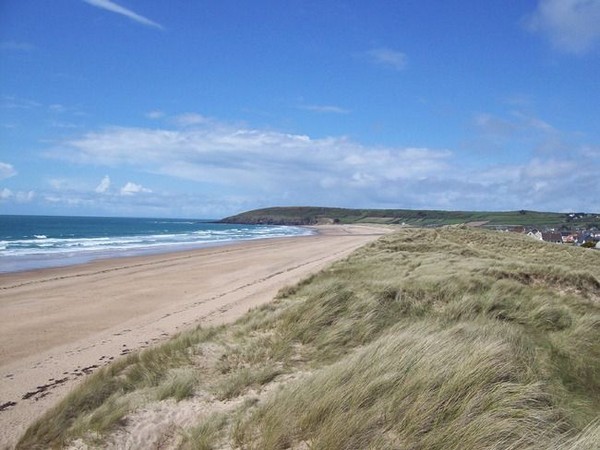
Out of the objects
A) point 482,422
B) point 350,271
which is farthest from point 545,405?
point 350,271

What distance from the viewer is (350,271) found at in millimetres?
16250

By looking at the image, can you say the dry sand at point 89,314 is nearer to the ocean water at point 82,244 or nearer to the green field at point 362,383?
the green field at point 362,383

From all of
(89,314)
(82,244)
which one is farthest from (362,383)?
(82,244)

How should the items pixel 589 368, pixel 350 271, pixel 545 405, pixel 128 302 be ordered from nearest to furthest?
pixel 545 405, pixel 589 368, pixel 128 302, pixel 350 271

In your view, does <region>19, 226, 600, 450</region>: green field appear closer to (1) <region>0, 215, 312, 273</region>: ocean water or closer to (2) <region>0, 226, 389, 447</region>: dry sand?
(2) <region>0, 226, 389, 447</region>: dry sand

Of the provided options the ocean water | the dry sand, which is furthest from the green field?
the ocean water

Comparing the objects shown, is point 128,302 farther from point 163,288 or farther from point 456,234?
point 456,234

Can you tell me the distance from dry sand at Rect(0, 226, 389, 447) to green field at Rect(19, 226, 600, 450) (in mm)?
1418

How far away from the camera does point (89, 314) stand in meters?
12.5

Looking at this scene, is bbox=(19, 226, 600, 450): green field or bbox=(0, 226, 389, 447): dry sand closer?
bbox=(19, 226, 600, 450): green field

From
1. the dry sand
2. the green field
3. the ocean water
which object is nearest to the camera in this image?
the green field

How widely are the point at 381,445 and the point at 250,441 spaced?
1.20 m

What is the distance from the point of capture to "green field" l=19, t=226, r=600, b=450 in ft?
11.9

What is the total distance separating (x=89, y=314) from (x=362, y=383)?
10.6 meters
